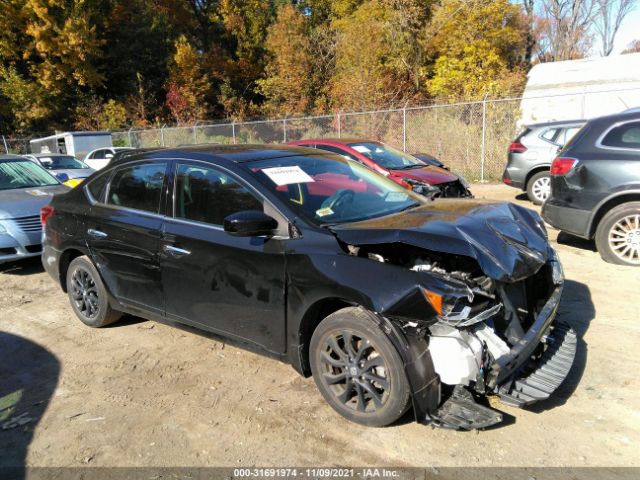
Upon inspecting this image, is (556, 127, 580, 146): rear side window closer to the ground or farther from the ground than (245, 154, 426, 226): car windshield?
farther from the ground

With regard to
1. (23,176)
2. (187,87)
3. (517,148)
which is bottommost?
(23,176)

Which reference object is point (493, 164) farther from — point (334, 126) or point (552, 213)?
point (552, 213)

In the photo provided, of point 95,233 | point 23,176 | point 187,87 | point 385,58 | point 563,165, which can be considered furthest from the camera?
point 187,87

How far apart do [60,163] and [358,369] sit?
14770 millimetres

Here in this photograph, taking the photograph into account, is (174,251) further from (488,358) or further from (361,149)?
(361,149)

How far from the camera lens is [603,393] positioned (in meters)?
3.37

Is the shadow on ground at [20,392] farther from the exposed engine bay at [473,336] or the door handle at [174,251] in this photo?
the exposed engine bay at [473,336]

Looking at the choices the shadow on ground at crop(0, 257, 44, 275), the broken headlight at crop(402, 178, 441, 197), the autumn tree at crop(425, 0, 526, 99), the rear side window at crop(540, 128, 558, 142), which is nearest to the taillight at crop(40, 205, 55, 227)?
the shadow on ground at crop(0, 257, 44, 275)

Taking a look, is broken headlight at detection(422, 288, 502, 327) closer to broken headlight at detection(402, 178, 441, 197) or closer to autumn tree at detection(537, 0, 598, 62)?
broken headlight at detection(402, 178, 441, 197)

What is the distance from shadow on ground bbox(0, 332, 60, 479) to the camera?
10.1 feet

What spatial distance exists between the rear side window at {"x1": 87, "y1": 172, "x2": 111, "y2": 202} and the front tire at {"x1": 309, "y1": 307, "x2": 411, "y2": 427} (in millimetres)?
2706

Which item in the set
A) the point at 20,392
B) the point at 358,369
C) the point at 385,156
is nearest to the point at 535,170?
the point at 385,156

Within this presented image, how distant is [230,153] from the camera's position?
158 inches

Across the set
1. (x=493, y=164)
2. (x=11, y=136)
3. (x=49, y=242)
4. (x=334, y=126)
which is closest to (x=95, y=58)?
(x=11, y=136)
